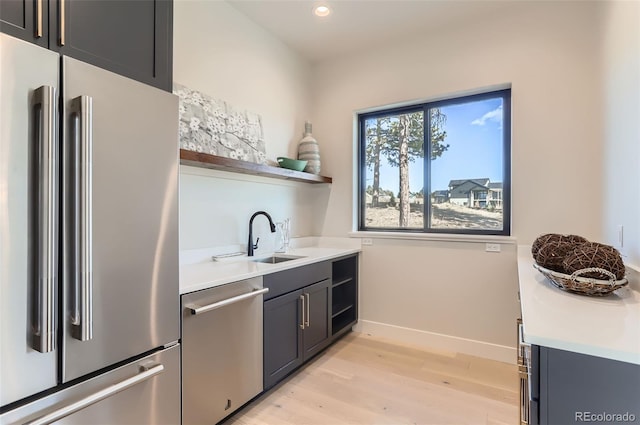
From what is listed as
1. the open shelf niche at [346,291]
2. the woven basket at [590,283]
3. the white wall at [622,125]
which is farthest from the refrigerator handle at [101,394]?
the white wall at [622,125]

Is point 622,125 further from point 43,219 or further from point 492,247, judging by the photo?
point 43,219

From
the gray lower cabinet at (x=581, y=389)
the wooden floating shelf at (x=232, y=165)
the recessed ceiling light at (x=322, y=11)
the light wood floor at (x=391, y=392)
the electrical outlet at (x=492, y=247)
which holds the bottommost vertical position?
the light wood floor at (x=391, y=392)

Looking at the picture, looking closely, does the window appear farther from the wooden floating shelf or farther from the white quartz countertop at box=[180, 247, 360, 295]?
the white quartz countertop at box=[180, 247, 360, 295]

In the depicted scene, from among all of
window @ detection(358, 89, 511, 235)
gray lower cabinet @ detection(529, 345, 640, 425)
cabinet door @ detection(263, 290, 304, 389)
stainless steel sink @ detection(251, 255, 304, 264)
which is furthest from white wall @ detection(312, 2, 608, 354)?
gray lower cabinet @ detection(529, 345, 640, 425)

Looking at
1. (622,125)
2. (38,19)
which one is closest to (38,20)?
(38,19)

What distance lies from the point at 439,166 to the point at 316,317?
1833 millimetres

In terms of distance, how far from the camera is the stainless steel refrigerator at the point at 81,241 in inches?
38.3

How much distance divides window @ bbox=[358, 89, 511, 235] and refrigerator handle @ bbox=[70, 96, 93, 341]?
273 centimetres

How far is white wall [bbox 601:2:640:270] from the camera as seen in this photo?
1.57 metres

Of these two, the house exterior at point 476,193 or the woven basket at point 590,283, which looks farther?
the house exterior at point 476,193

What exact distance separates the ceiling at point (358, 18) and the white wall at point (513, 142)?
0.38 ft

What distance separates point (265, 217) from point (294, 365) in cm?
134

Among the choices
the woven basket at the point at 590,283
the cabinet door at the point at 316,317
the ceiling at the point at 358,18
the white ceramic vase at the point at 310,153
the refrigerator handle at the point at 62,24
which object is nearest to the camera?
the refrigerator handle at the point at 62,24

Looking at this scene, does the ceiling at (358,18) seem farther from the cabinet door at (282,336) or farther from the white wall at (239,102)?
the cabinet door at (282,336)
